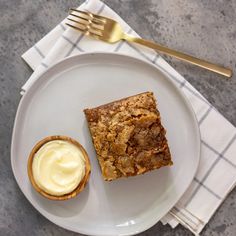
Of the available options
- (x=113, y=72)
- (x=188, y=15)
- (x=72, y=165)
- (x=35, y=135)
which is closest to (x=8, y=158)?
(x=35, y=135)

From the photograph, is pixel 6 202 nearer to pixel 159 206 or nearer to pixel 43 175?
pixel 43 175

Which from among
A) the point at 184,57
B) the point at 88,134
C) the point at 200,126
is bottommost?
the point at 88,134

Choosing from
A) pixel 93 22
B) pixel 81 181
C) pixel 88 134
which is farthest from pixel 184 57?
pixel 81 181

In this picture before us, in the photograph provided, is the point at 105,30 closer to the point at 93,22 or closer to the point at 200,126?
the point at 93,22

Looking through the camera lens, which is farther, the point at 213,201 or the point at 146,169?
the point at 213,201

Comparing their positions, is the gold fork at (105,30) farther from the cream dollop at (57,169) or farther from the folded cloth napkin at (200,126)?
the cream dollop at (57,169)

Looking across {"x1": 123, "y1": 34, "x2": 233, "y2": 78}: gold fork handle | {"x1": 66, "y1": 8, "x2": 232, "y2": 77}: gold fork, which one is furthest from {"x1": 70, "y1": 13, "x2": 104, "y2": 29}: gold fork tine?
{"x1": 123, "y1": 34, "x2": 233, "y2": 78}: gold fork handle
